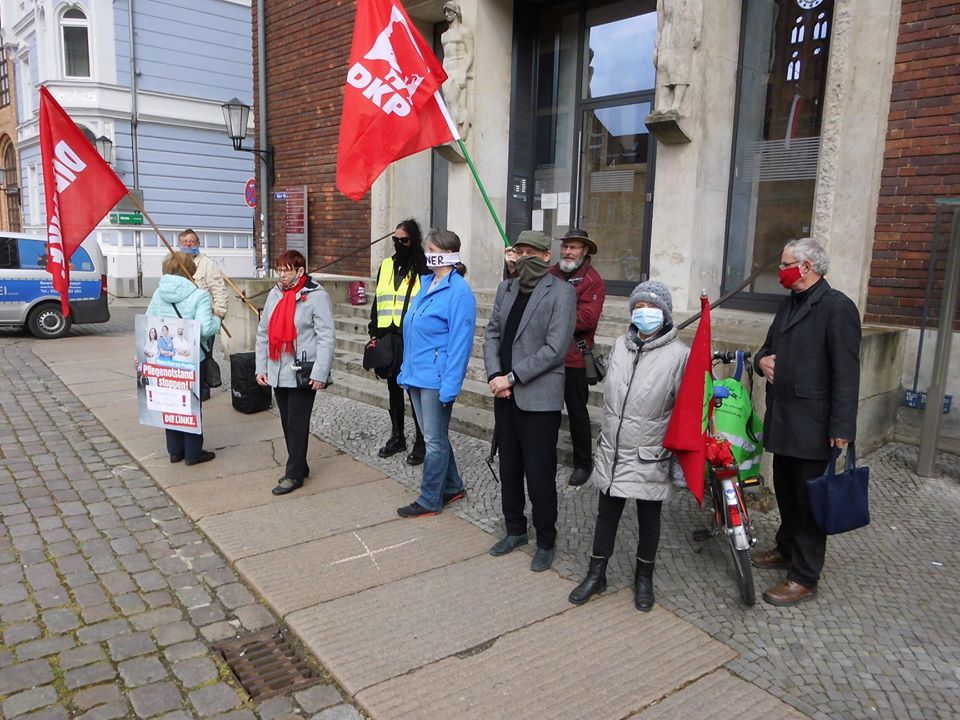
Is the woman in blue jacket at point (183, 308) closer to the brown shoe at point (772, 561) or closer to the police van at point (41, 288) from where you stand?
the brown shoe at point (772, 561)

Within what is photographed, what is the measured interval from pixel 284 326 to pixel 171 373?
49.3 inches

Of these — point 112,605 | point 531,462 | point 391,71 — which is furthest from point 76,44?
point 531,462

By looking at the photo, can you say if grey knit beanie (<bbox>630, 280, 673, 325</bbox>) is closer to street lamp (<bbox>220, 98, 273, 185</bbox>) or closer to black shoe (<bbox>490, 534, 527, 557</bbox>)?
black shoe (<bbox>490, 534, 527, 557</bbox>)

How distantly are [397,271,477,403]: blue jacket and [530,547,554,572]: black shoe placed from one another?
1.12 metres

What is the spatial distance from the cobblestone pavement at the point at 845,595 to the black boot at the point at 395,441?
329 mm

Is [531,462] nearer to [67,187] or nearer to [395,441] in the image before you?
[395,441]

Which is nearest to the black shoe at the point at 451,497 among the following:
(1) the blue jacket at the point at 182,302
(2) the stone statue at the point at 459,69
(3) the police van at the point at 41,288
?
(1) the blue jacket at the point at 182,302

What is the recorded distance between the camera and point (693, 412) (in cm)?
330

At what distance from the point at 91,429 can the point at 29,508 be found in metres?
2.23

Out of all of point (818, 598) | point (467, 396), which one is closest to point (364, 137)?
point (467, 396)

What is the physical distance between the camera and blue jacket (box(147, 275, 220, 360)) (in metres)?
5.74

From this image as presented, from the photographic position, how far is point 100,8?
2255 centimetres

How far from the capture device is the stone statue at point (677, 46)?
277 inches

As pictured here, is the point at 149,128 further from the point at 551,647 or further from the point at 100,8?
the point at 551,647
